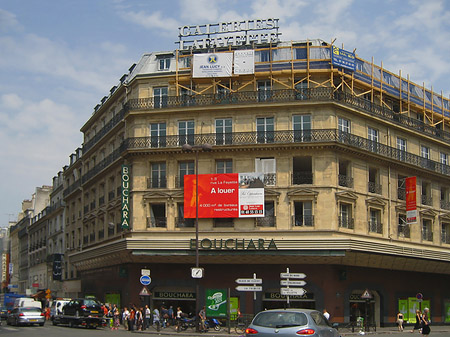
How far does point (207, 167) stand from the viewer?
40625 mm

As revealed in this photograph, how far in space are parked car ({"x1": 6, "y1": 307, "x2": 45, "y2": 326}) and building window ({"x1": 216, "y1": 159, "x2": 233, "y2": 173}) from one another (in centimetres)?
1411

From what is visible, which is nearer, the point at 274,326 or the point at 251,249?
the point at 274,326

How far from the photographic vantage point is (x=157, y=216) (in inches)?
1620

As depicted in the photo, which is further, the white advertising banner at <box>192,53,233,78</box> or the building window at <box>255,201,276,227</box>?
the white advertising banner at <box>192,53,233,78</box>

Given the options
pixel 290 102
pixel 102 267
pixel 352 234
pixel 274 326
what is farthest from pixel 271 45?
pixel 274 326

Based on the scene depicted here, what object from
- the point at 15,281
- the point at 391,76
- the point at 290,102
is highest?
the point at 391,76

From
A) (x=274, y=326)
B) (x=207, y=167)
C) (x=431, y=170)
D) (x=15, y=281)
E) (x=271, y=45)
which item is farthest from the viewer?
(x=15, y=281)

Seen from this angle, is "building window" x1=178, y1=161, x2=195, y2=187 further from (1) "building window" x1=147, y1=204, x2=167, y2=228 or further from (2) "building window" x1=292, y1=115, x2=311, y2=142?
(2) "building window" x1=292, y1=115, x2=311, y2=142

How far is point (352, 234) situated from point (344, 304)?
14.2 feet

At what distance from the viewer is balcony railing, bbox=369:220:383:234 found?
1628 inches

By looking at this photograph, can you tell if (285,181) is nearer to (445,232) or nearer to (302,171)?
(302,171)

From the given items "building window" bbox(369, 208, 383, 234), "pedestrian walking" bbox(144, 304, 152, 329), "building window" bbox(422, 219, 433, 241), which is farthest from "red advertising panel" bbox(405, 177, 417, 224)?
"pedestrian walking" bbox(144, 304, 152, 329)

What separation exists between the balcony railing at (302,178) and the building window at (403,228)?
8.46 metres

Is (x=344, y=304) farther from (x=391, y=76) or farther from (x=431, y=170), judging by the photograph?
(x=391, y=76)
